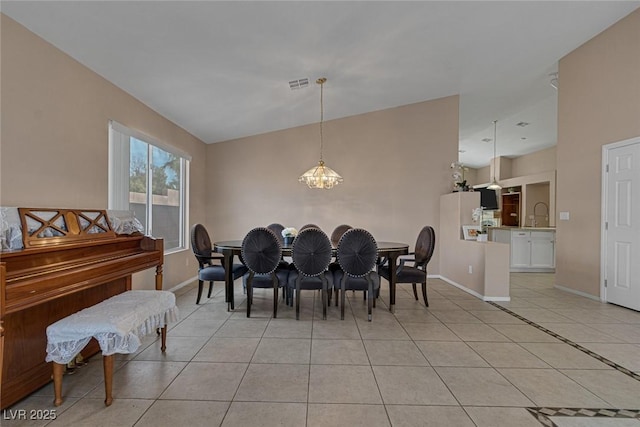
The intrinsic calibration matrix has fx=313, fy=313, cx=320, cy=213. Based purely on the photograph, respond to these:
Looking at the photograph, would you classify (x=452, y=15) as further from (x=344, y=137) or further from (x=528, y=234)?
(x=528, y=234)

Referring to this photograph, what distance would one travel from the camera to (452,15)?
3.20 m

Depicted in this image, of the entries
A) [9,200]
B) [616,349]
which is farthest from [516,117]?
[9,200]

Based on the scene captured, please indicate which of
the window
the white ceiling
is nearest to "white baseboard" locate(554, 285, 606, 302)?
the white ceiling

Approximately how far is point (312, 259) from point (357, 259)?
471mm

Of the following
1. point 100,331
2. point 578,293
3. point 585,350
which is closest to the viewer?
point 100,331

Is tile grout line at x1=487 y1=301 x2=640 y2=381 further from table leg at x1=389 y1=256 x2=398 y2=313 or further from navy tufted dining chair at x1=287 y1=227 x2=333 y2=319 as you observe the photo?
navy tufted dining chair at x1=287 y1=227 x2=333 y2=319

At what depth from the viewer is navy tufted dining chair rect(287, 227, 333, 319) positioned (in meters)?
3.24

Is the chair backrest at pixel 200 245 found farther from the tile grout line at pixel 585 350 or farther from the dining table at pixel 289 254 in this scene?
the tile grout line at pixel 585 350

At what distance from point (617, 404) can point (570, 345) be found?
3.04 ft

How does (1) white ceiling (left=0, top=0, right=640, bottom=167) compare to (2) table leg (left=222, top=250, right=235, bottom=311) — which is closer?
(1) white ceiling (left=0, top=0, right=640, bottom=167)

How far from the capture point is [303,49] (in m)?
3.29

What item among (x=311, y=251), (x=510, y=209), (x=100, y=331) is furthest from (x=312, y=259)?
(x=510, y=209)

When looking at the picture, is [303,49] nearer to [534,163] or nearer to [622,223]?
[622,223]

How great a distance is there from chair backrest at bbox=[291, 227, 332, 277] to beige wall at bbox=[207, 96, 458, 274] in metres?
2.59
